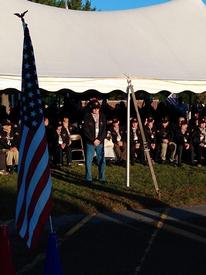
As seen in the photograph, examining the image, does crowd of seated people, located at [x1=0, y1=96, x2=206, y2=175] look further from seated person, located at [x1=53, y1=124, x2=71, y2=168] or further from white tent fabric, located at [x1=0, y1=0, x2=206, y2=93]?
white tent fabric, located at [x1=0, y1=0, x2=206, y2=93]

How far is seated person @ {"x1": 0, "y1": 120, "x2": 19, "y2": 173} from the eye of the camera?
1281 centimetres

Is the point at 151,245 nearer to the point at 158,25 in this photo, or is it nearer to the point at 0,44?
the point at 0,44

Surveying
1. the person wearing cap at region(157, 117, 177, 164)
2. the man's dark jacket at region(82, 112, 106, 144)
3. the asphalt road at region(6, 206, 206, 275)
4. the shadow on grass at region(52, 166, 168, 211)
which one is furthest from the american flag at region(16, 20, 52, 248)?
the person wearing cap at region(157, 117, 177, 164)

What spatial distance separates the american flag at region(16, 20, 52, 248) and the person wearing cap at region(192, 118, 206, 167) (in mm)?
9812

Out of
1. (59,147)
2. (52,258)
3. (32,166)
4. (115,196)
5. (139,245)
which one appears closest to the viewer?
(52,258)

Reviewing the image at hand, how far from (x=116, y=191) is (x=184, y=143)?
4.51 meters

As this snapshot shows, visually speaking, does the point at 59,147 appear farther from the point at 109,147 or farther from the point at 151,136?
the point at 151,136

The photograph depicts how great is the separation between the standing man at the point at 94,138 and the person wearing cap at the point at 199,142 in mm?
3804

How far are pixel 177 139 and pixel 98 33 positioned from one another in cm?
334

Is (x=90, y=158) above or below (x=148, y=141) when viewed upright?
below

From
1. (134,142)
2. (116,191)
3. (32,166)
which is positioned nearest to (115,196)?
(116,191)

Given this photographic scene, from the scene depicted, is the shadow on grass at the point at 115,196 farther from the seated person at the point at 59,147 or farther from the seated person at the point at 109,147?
the seated person at the point at 109,147

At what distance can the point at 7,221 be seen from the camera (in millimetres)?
8500

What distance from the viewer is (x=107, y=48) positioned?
42.2 ft
